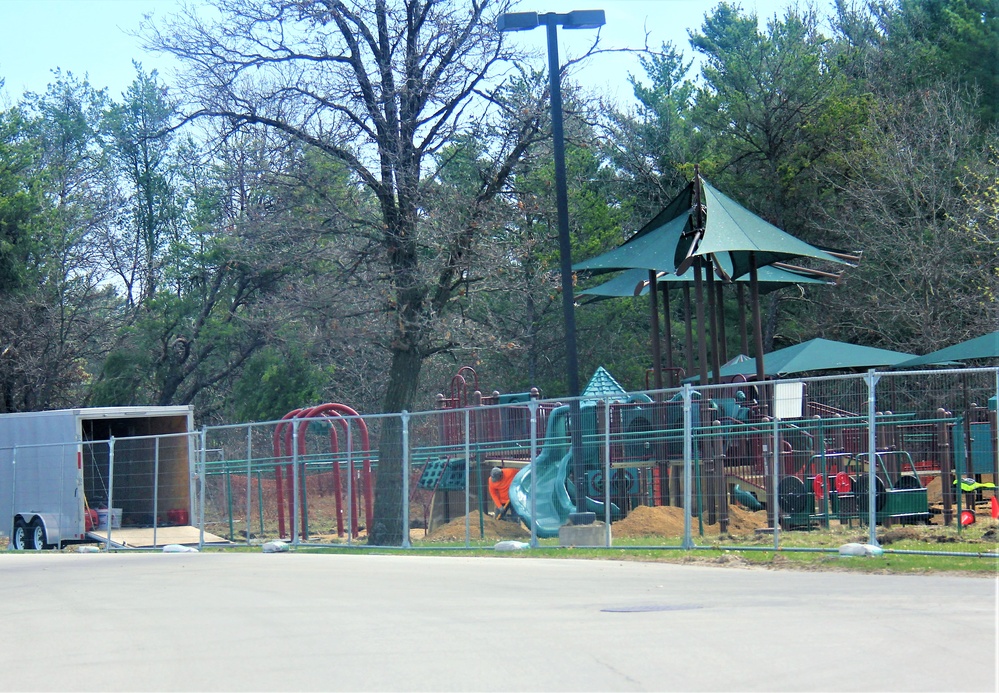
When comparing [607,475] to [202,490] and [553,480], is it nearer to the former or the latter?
[553,480]

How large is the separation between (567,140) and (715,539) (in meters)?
11.4

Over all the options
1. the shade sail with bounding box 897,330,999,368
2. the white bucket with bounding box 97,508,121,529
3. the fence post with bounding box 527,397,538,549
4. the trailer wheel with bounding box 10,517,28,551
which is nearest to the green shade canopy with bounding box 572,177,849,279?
the shade sail with bounding box 897,330,999,368

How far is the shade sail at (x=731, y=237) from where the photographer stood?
1873cm

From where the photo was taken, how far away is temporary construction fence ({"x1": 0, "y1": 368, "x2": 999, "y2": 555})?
14570 millimetres

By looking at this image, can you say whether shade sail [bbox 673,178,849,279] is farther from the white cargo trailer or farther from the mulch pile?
the white cargo trailer

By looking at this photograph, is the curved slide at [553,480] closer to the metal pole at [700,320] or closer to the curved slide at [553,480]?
the curved slide at [553,480]

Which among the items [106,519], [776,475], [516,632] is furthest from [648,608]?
[106,519]

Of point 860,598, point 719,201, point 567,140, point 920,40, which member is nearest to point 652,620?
point 860,598

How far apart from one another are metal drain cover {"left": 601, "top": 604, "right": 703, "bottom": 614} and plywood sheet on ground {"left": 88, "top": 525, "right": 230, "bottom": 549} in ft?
47.3

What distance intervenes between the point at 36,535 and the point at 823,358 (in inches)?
673

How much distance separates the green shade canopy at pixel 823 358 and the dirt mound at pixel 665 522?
385 inches

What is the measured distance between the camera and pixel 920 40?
4381 cm

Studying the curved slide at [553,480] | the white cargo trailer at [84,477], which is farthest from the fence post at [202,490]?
the curved slide at [553,480]

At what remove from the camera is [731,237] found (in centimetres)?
1909
